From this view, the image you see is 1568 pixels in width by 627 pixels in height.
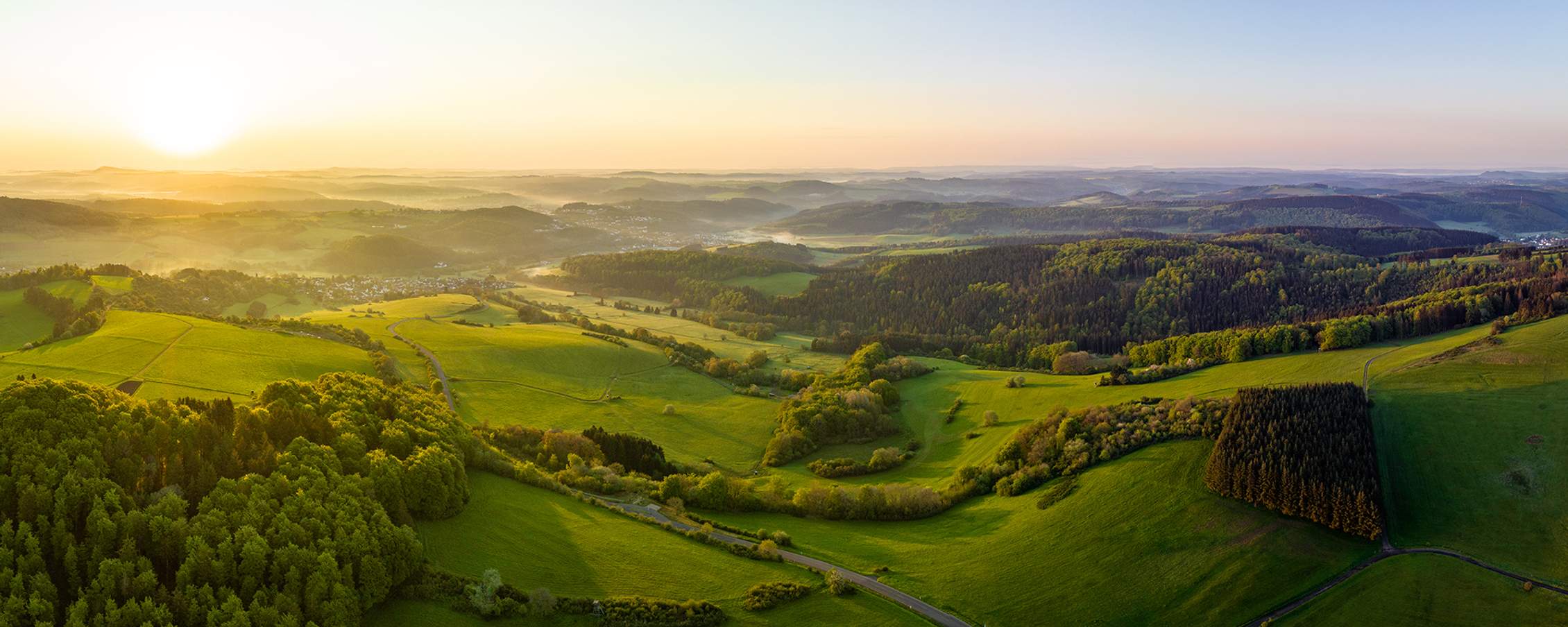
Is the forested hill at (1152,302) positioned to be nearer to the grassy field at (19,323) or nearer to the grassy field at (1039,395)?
the grassy field at (1039,395)

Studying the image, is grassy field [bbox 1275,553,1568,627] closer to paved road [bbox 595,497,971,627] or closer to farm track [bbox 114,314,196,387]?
paved road [bbox 595,497,971,627]

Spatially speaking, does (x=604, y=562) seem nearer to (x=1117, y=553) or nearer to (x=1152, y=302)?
(x=1117, y=553)

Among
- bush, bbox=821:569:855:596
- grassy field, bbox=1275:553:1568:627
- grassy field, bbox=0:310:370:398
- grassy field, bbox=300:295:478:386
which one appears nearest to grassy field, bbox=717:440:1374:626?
grassy field, bbox=1275:553:1568:627

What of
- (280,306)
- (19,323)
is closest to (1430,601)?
(19,323)

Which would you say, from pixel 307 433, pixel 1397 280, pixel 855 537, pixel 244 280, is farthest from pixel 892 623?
pixel 244 280

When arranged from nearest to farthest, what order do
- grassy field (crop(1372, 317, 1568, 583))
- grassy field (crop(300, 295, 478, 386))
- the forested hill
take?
grassy field (crop(1372, 317, 1568, 583)), grassy field (crop(300, 295, 478, 386)), the forested hill

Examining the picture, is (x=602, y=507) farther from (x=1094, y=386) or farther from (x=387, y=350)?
(x=387, y=350)

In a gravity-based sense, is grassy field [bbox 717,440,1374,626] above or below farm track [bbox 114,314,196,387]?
below
